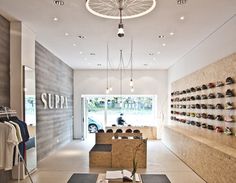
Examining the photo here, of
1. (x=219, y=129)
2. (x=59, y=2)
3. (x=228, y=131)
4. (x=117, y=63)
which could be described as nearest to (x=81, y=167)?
(x=219, y=129)

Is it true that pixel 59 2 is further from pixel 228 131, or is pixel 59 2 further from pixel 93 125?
pixel 93 125

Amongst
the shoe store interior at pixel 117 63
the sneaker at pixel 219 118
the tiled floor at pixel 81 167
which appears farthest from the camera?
the tiled floor at pixel 81 167

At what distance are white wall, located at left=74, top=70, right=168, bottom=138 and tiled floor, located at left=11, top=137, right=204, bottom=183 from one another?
4062 mm

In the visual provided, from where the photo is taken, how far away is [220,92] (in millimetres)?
5672

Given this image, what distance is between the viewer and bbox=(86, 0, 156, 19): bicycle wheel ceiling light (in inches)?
169

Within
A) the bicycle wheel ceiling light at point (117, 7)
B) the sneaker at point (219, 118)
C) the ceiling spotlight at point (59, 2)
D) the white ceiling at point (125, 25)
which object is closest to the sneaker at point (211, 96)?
the sneaker at point (219, 118)

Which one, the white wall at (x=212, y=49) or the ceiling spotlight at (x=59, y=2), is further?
the white wall at (x=212, y=49)

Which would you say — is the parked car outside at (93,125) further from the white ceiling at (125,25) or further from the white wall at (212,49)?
the white wall at (212,49)

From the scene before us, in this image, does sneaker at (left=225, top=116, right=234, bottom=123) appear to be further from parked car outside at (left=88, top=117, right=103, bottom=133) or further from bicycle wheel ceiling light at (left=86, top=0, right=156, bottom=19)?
parked car outside at (left=88, top=117, right=103, bottom=133)

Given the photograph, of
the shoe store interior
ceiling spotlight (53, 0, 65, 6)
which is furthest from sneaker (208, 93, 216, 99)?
ceiling spotlight (53, 0, 65, 6)

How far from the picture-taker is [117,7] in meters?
4.47

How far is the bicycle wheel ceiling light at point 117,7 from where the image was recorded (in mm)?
4297

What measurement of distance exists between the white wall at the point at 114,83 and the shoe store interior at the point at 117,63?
1.77 m

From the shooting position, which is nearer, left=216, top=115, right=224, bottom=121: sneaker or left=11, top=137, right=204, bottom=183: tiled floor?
left=216, top=115, right=224, bottom=121: sneaker
